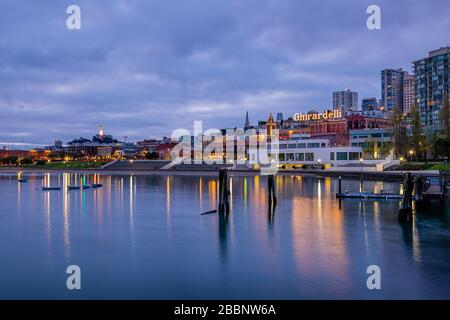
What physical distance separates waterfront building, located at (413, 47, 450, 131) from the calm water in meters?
132

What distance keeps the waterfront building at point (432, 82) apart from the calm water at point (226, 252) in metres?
132

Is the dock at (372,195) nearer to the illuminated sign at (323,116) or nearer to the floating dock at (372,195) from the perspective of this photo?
the floating dock at (372,195)

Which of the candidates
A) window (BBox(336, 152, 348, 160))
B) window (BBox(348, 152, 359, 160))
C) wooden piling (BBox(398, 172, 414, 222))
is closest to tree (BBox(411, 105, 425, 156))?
window (BBox(348, 152, 359, 160))

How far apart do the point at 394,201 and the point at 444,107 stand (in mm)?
50695

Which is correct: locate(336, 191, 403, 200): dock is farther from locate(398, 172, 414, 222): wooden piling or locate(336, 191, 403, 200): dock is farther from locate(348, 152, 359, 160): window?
locate(348, 152, 359, 160): window

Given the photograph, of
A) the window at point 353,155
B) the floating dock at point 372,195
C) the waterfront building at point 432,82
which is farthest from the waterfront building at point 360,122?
the floating dock at point 372,195

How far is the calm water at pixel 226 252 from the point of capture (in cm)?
1727

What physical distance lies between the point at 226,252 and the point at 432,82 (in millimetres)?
160163

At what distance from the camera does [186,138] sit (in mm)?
185500

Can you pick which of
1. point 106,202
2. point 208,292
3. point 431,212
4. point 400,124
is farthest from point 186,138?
point 208,292

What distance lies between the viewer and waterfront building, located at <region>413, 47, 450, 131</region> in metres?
154
